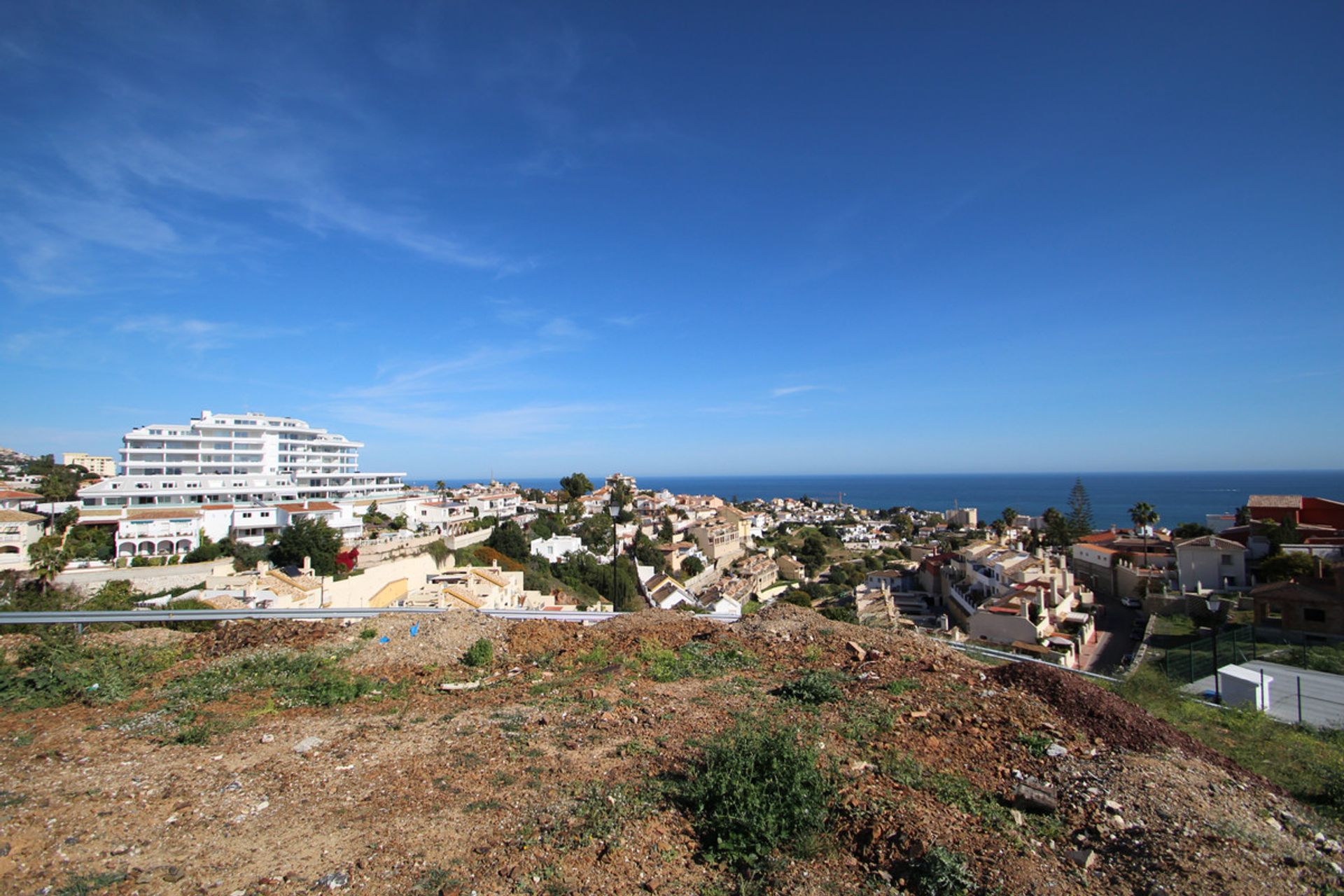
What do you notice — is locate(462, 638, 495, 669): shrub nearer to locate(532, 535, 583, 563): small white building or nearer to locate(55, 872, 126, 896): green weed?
locate(55, 872, 126, 896): green weed

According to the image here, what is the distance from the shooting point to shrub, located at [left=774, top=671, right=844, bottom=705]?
6699 millimetres

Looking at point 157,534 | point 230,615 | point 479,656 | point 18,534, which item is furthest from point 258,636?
point 18,534

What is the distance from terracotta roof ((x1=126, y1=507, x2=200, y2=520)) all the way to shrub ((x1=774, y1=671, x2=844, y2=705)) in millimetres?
38713

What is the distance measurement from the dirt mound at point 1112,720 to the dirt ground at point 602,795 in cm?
3

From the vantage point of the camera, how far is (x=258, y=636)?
370 inches

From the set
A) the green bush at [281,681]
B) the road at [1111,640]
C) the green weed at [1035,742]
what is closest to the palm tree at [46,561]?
the green bush at [281,681]

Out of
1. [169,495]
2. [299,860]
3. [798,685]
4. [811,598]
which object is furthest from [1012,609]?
[169,495]

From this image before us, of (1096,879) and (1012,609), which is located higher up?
(1096,879)

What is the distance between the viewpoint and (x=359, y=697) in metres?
7.27

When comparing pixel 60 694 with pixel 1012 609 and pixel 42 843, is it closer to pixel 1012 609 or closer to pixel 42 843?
pixel 42 843

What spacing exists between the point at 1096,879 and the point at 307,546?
109 feet

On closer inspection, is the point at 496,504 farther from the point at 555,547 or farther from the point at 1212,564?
the point at 1212,564

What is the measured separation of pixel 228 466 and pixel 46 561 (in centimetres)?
2550

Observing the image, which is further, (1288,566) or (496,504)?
(496,504)
